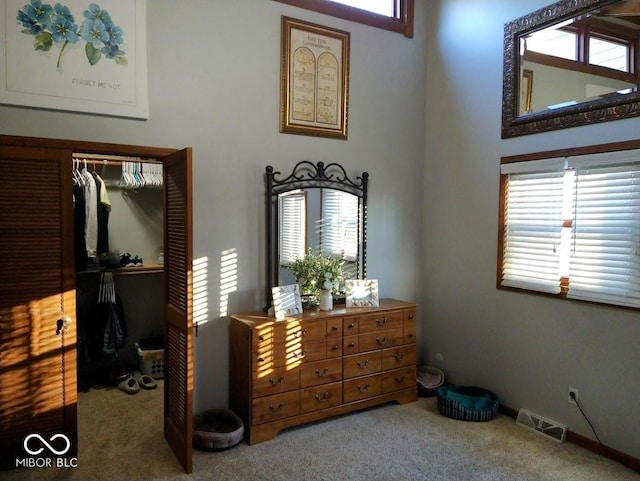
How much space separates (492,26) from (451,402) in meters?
2.94

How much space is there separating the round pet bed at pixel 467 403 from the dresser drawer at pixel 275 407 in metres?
1.14

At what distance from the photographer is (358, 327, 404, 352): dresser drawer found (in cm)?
333

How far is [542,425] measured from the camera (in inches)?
122

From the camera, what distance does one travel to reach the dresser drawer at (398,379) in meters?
3.46

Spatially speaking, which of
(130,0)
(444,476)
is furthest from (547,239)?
(130,0)

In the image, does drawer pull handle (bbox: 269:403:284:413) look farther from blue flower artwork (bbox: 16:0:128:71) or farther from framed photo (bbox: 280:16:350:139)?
blue flower artwork (bbox: 16:0:128:71)

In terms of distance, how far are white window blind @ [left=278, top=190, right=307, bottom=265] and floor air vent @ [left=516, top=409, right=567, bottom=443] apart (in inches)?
79.5

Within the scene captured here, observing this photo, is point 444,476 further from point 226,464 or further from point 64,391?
point 64,391

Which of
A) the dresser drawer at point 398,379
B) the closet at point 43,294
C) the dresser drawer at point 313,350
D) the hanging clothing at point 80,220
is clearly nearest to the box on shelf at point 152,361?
the hanging clothing at point 80,220

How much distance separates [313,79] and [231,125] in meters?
0.79

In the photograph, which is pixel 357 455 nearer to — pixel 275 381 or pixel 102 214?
pixel 275 381

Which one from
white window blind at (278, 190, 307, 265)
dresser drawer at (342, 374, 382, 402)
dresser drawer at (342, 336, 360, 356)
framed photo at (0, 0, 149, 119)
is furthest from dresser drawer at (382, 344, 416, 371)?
framed photo at (0, 0, 149, 119)

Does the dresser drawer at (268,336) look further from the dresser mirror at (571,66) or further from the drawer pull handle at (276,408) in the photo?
the dresser mirror at (571,66)

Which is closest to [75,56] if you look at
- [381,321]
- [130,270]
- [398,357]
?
[130,270]
